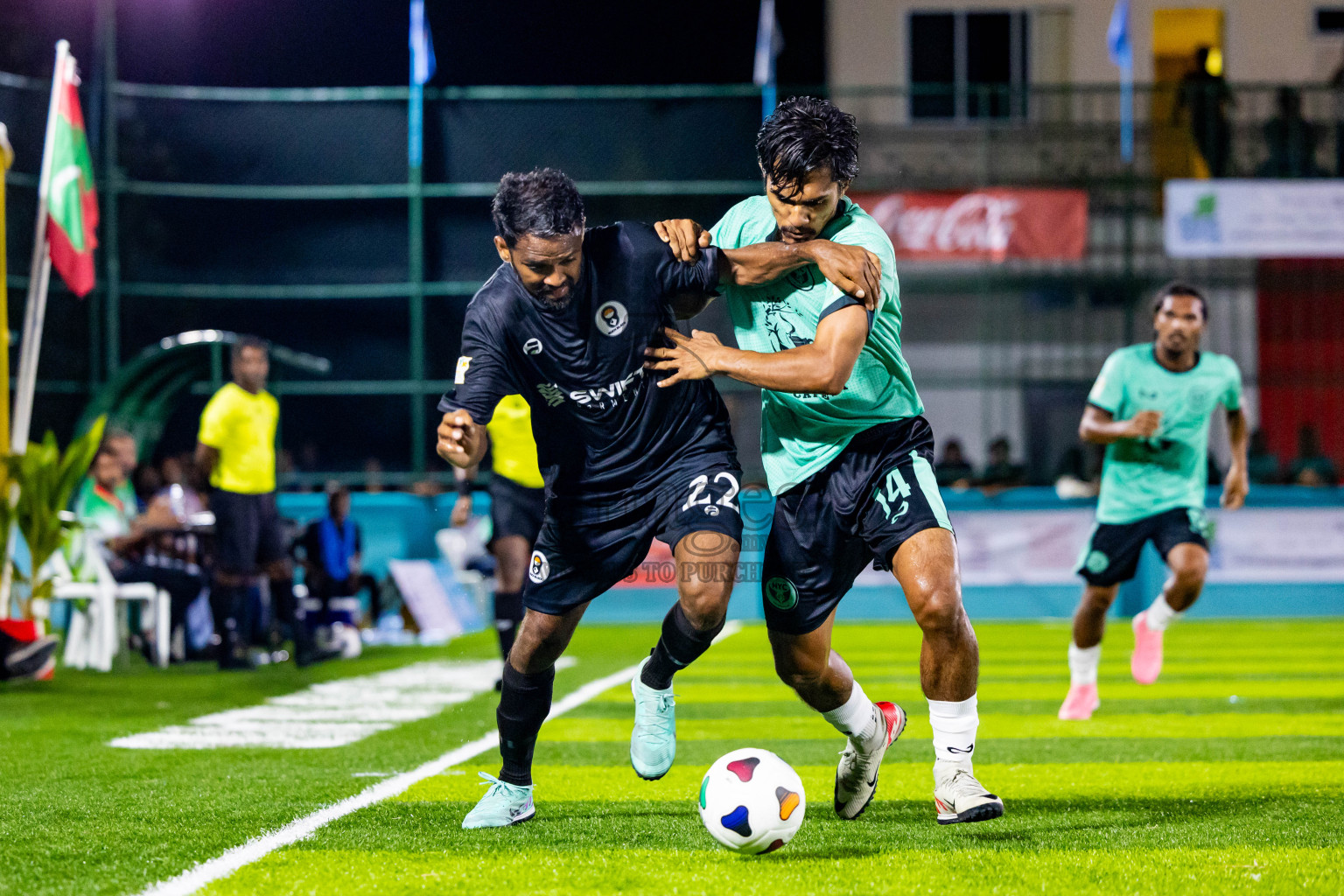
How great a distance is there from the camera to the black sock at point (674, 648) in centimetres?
452

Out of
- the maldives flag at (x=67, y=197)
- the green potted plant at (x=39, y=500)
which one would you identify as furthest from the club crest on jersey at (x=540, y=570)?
the maldives flag at (x=67, y=197)

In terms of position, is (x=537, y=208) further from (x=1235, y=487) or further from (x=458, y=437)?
(x=1235, y=487)

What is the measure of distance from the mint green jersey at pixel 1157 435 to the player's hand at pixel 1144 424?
0.35 meters

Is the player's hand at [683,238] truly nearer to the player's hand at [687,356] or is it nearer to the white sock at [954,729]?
the player's hand at [687,356]

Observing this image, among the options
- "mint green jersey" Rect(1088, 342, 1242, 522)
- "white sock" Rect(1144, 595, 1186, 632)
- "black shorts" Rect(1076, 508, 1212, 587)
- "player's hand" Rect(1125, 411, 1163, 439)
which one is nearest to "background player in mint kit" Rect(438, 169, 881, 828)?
"player's hand" Rect(1125, 411, 1163, 439)

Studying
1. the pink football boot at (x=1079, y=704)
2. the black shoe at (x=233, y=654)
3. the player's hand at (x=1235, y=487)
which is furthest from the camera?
the black shoe at (x=233, y=654)

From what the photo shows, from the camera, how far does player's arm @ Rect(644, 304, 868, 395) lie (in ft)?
13.8

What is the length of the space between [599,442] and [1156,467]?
161 inches

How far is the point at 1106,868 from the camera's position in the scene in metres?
3.87

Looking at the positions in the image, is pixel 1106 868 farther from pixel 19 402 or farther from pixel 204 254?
pixel 204 254

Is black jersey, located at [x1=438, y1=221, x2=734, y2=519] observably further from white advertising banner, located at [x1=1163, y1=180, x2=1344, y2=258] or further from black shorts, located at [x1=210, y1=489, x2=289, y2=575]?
white advertising banner, located at [x1=1163, y1=180, x2=1344, y2=258]

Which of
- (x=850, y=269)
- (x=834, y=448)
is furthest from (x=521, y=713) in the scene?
(x=850, y=269)

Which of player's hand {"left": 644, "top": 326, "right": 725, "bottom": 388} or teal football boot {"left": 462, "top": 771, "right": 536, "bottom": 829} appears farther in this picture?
teal football boot {"left": 462, "top": 771, "right": 536, "bottom": 829}

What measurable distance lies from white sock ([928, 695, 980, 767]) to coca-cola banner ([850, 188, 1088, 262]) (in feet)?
46.7
